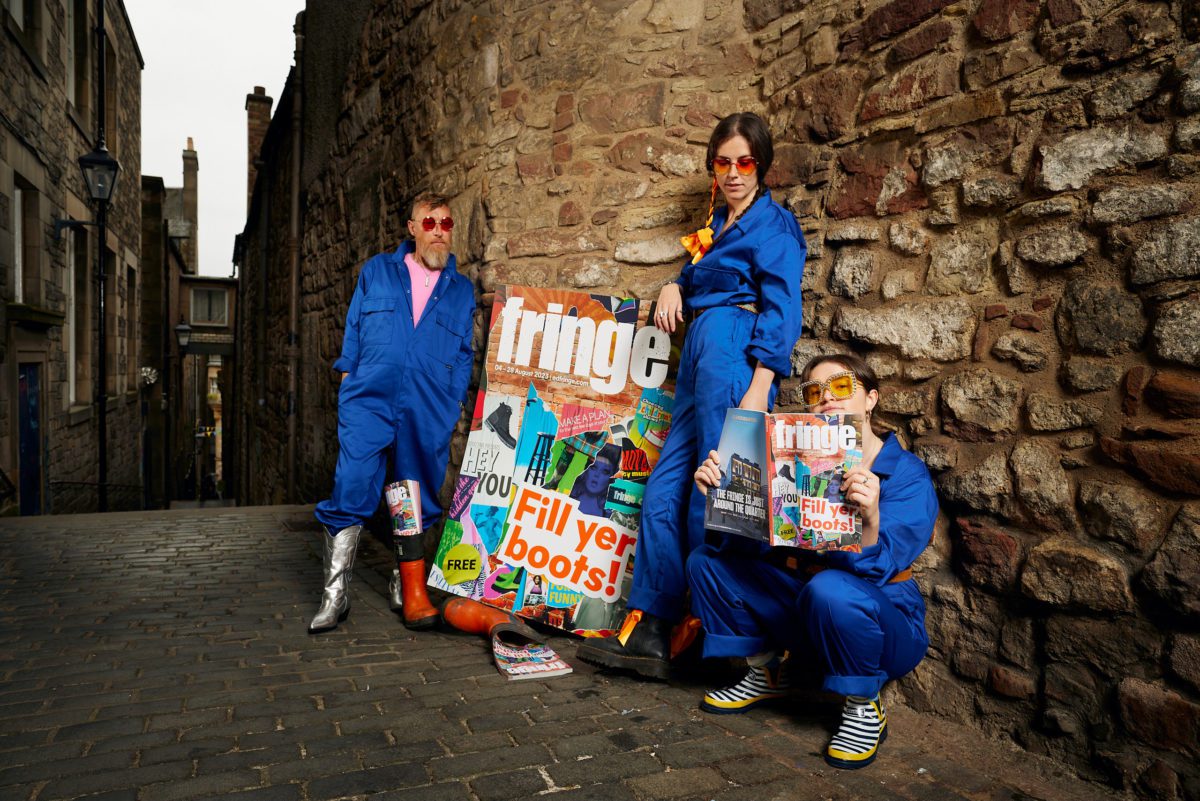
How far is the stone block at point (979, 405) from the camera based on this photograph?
2430 millimetres

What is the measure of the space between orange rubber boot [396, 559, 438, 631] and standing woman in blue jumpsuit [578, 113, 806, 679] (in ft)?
2.58

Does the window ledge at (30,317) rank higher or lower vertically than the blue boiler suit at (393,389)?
higher

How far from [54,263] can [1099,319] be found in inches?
405

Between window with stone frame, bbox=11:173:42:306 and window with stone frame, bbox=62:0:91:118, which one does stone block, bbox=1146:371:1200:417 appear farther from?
window with stone frame, bbox=62:0:91:118

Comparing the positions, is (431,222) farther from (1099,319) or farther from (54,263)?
(54,263)

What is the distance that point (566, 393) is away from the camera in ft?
11.3

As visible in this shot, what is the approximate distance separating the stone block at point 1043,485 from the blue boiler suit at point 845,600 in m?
0.25

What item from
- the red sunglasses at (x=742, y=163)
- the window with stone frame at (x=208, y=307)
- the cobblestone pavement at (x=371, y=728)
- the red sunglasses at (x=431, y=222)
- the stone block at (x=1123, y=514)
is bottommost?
the cobblestone pavement at (x=371, y=728)

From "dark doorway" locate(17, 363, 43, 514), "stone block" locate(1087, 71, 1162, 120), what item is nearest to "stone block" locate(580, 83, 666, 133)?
"stone block" locate(1087, 71, 1162, 120)

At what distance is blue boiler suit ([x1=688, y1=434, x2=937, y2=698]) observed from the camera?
2213 mm

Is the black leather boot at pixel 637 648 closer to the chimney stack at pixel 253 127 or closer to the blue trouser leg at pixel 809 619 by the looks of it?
the blue trouser leg at pixel 809 619

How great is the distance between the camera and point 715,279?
2926 millimetres

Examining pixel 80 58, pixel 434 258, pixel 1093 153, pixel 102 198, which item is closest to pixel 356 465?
pixel 434 258

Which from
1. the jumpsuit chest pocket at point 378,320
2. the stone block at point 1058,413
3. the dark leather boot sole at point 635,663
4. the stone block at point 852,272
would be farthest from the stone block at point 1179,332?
the jumpsuit chest pocket at point 378,320
